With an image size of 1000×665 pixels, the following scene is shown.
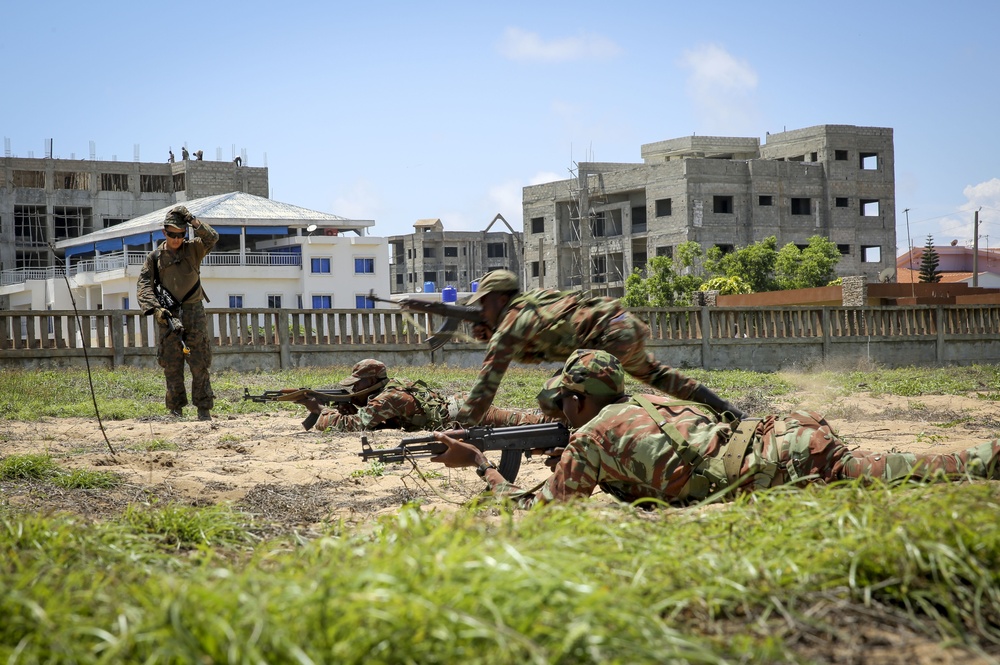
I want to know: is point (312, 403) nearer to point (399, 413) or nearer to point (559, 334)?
point (399, 413)

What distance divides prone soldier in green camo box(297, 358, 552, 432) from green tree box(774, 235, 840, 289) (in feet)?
148

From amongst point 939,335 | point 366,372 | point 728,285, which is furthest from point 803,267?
point 366,372

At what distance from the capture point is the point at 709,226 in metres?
60.9

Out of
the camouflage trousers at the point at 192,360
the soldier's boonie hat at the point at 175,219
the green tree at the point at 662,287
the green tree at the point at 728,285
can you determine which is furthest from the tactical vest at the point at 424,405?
the green tree at the point at 728,285

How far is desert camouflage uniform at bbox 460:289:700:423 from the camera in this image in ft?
21.8

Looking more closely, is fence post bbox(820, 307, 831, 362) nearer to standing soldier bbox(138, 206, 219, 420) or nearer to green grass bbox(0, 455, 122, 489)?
standing soldier bbox(138, 206, 219, 420)

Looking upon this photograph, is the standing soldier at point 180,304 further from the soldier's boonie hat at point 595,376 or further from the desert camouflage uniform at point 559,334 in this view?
the soldier's boonie hat at point 595,376

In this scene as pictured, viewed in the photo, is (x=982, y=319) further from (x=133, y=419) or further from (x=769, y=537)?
(x=769, y=537)

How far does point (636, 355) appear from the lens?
7.05 meters

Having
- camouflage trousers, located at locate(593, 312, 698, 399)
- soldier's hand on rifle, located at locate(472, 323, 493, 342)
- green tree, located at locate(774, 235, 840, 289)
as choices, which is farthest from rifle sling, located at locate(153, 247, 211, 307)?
green tree, located at locate(774, 235, 840, 289)

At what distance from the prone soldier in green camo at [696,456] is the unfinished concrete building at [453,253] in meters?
77.6

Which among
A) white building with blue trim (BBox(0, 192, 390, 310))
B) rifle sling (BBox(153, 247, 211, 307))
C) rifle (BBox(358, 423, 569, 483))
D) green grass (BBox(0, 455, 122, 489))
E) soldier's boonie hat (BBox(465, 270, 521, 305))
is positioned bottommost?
green grass (BBox(0, 455, 122, 489))

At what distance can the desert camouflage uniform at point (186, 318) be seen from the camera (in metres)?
11.3

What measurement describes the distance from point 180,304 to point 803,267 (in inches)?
1823
